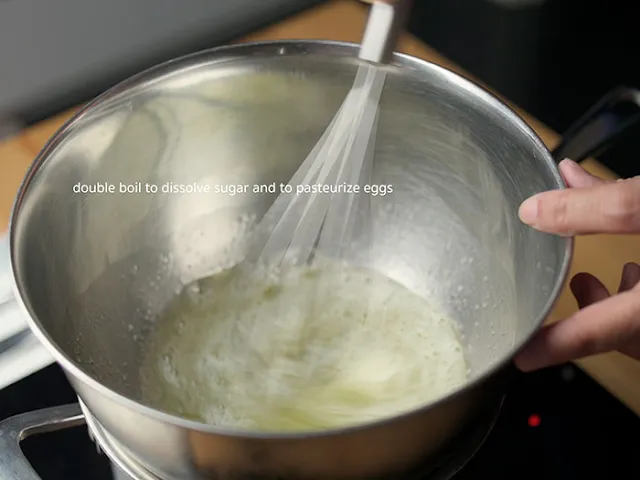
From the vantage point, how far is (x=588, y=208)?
48 centimetres

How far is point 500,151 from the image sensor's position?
1.97 feet

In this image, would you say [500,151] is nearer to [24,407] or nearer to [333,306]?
[333,306]

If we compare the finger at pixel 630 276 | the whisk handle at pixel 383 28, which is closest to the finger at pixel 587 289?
the finger at pixel 630 276

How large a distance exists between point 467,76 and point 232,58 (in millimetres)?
313

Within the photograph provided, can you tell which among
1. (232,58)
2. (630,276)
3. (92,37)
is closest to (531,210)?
(630,276)

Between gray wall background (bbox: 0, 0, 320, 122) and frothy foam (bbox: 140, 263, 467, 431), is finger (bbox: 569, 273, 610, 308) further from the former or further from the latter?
gray wall background (bbox: 0, 0, 320, 122)

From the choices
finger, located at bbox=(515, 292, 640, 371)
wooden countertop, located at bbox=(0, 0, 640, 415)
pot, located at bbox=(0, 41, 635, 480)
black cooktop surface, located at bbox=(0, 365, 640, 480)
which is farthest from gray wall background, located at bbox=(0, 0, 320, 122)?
finger, located at bbox=(515, 292, 640, 371)

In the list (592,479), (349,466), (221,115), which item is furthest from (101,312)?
(592,479)

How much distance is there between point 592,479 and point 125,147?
44 centimetres

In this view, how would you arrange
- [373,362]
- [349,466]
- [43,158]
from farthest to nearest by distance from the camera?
[373,362], [43,158], [349,466]

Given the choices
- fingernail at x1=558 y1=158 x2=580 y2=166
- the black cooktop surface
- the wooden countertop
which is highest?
fingernail at x1=558 y1=158 x2=580 y2=166

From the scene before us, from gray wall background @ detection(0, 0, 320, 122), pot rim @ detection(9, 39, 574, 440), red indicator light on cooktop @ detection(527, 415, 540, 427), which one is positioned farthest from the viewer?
gray wall background @ detection(0, 0, 320, 122)

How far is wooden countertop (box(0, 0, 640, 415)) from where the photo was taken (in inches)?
24.6

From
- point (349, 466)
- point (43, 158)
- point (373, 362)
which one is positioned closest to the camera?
point (349, 466)
